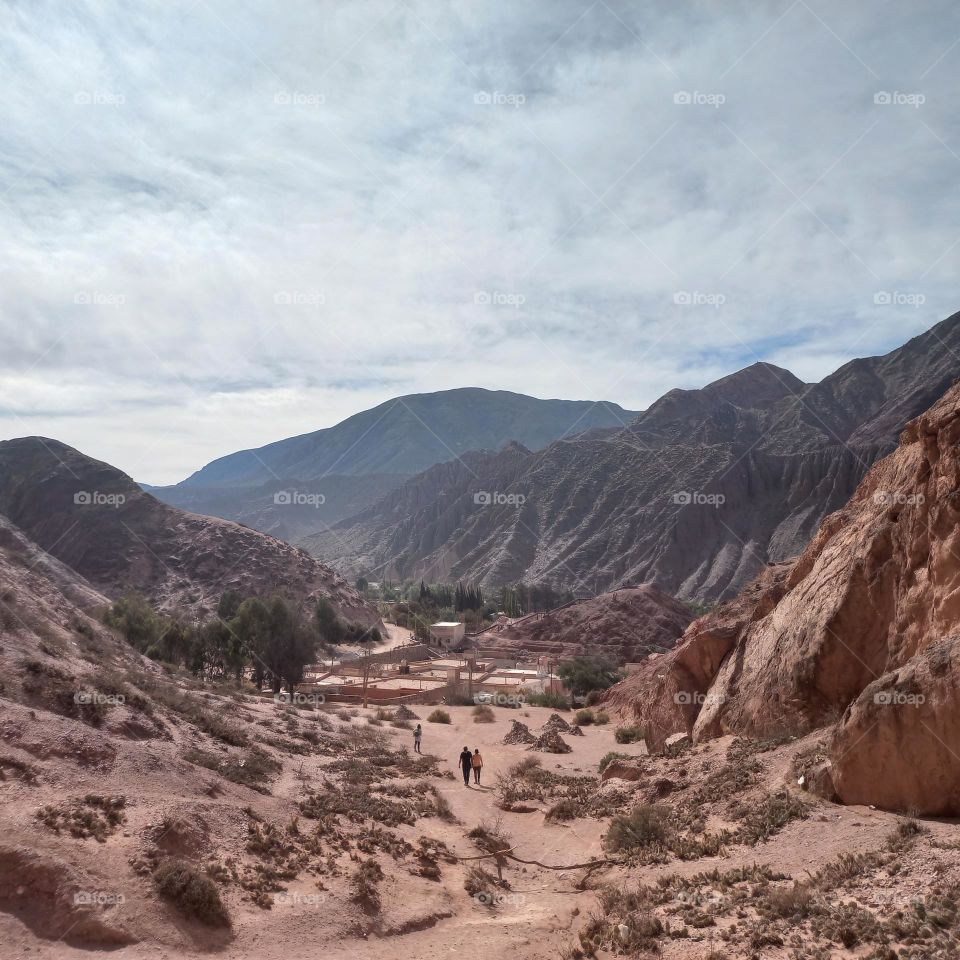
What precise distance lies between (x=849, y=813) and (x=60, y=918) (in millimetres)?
10438

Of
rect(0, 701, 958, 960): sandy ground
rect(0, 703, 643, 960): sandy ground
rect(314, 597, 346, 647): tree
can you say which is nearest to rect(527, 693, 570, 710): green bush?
rect(0, 703, 643, 960): sandy ground

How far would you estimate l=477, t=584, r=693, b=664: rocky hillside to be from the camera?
59.4m

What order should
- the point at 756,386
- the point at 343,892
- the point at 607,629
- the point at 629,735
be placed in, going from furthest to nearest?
1. the point at 756,386
2. the point at 607,629
3. the point at 629,735
4. the point at 343,892

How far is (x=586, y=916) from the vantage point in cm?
1071

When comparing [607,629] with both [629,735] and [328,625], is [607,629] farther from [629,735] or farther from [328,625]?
[629,735]

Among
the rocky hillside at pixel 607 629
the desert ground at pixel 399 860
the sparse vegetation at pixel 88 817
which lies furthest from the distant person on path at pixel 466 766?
the rocky hillside at pixel 607 629

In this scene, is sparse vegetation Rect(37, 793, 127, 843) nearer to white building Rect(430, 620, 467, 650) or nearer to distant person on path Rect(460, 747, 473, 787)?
distant person on path Rect(460, 747, 473, 787)

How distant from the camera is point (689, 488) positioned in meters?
105

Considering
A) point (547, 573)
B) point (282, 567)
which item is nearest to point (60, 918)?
point (282, 567)

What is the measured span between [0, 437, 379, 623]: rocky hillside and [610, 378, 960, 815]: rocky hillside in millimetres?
53069

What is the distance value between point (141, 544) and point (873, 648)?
71.9m

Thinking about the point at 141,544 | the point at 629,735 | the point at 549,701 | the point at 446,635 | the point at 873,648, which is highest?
the point at 141,544

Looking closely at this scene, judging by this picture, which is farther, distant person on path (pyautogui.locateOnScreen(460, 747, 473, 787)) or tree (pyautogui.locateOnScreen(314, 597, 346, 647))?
tree (pyautogui.locateOnScreen(314, 597, 346, 647))

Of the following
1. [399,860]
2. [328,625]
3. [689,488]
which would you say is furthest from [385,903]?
[689,488]
